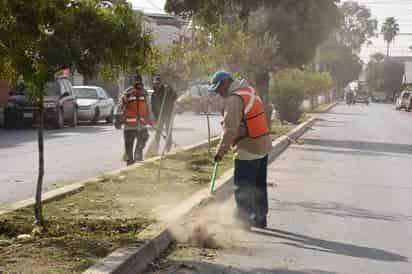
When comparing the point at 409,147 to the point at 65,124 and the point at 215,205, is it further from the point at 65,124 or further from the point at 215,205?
the point at 215,205

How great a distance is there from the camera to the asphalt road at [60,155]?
14.4 metres

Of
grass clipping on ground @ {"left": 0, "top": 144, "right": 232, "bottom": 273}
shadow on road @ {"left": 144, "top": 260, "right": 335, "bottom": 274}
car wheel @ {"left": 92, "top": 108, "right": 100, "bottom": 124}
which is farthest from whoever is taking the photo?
car wheel @ {"left": 92, "top": 108, "right": 100, "bottom": 124}

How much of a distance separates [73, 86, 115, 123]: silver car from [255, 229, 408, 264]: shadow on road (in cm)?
2477

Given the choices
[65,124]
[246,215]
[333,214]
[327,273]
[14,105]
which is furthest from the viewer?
[65,124]

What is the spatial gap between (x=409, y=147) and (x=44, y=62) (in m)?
20.1

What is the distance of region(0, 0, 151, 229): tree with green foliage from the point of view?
8062 millimetres

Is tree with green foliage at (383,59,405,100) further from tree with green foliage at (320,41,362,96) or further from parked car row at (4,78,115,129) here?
parked car row at (4,78,115,129)

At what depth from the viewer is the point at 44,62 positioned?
26.8 feet

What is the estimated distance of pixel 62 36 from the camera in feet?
26.9

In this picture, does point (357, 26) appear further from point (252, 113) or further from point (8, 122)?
point (252, 113)

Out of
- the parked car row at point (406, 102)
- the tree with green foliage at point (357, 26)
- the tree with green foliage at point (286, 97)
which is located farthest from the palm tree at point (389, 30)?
the tree with green foliage at point (286, 97)

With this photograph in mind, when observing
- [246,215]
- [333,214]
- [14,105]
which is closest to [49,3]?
[246,215]

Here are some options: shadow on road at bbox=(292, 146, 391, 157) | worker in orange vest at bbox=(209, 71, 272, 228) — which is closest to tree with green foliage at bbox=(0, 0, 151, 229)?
worker in orange vest at bbox=(209, 71, 272, 228)

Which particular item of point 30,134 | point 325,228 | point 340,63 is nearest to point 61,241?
point 325,228
